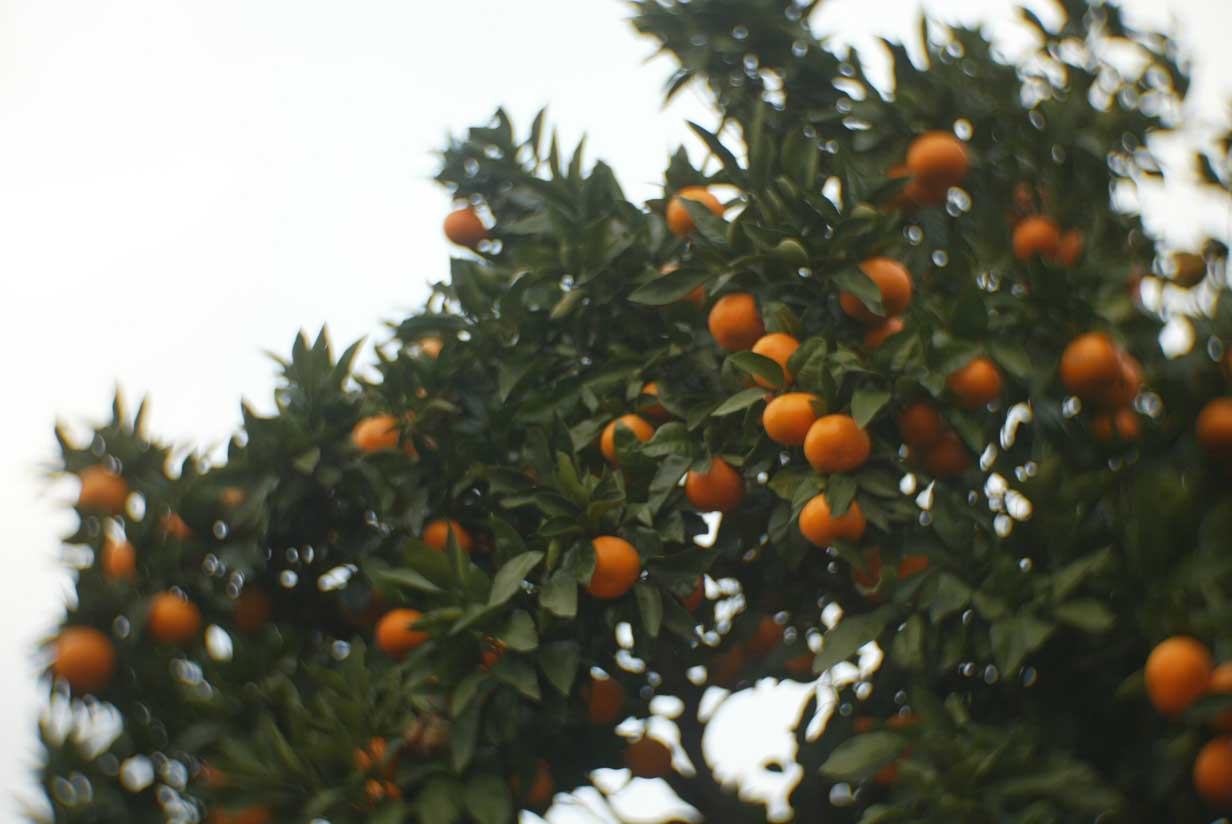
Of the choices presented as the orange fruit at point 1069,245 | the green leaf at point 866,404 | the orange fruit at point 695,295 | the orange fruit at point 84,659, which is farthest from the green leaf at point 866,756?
the orange fruit at point 84,659

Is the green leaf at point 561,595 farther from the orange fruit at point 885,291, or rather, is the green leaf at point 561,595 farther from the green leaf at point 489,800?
the orange fruit at point 885,291

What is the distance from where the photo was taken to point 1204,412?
2.34 m

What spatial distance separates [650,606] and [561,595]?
21cm

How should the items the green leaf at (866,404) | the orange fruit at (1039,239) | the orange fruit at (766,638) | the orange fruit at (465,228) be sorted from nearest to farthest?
the green leaf at (866,404), the orange fruit at (1039,239), the orange fruit at (766,638), the orange fruit at (465,228)

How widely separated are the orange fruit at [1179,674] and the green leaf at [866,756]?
1.54 feet

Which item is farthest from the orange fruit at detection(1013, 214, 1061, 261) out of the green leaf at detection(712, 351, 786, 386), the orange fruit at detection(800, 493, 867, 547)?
the orange fruit at detection(800, 493, 867, 547)

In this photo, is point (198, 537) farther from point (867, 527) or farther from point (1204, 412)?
point (1204, 412)

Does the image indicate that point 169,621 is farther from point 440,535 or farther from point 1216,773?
point 1216,773

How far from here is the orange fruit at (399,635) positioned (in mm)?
2646

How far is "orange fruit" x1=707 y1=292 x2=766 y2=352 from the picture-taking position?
8.93 ft

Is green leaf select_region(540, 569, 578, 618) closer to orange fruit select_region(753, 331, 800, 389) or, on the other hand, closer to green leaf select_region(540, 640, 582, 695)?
green leaf select_region(540, 640, 582, 695)

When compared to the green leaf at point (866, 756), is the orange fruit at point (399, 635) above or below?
above

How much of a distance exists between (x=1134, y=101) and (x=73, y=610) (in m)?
2.99

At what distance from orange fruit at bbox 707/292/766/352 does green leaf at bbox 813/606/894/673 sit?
0.72 metres
